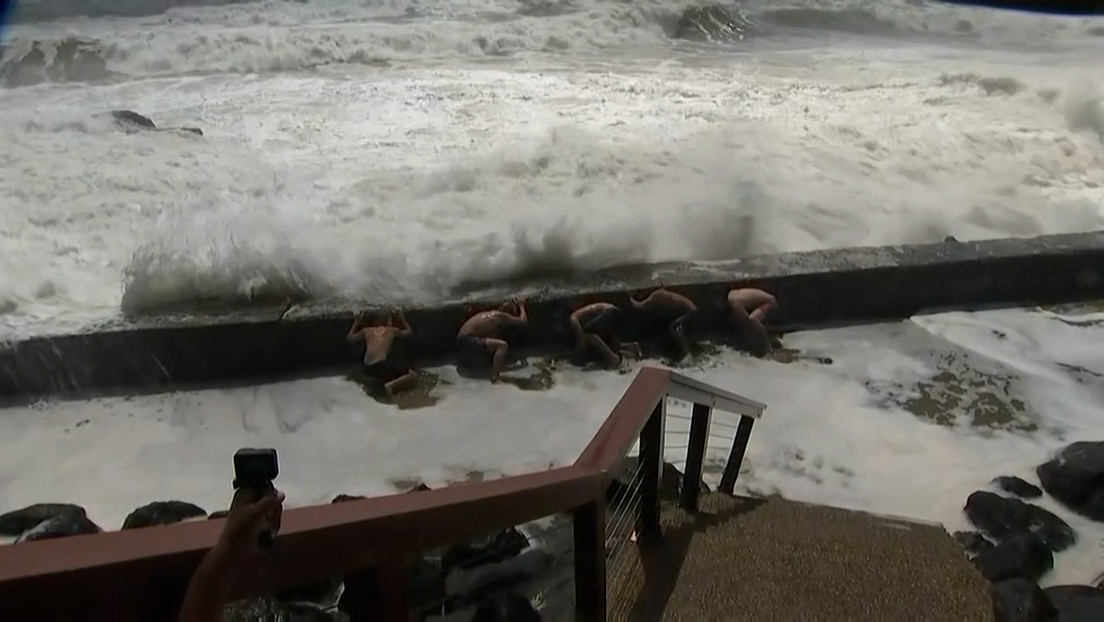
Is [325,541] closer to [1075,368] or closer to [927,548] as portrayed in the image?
[927,548]

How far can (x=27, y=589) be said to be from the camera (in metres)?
0.70

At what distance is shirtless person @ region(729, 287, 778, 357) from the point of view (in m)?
4.73

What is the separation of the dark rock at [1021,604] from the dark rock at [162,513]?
2.55 meters

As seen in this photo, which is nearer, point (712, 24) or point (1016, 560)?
point (1016, 560)

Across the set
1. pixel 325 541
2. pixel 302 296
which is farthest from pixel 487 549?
pixel 302 296

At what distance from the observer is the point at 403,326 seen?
4438 mm

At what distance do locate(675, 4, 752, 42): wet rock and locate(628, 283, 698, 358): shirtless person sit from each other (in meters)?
12.1

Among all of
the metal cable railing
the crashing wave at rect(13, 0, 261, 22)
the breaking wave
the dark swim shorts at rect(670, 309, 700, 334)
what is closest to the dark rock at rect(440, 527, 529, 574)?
the metal cable railing

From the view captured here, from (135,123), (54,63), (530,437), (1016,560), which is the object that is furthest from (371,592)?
(54,63)

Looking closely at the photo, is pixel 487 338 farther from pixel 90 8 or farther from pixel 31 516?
pixel 90 8

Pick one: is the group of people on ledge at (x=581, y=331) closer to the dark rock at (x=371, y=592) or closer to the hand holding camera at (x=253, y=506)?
the dark rock at (x=371, y=592)

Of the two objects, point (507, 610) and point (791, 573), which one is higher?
point (507, 610)

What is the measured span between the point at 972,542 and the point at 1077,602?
545mm

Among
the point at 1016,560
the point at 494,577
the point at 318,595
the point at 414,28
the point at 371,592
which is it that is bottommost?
the point at 414,28
